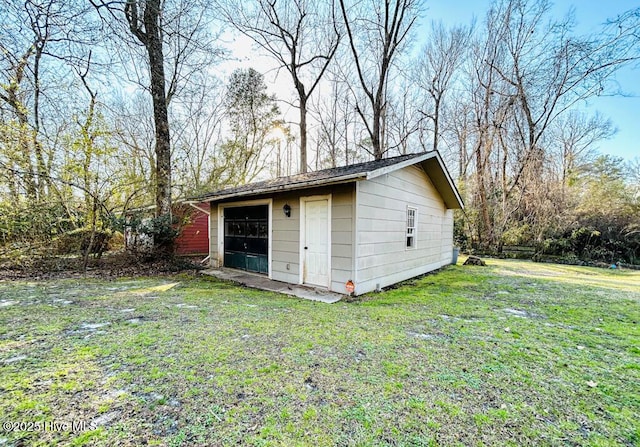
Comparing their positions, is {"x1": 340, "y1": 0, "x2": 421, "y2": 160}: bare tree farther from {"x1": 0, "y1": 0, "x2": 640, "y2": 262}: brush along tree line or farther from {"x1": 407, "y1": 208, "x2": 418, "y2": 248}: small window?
{"x1": 407, "y1": 208, "x2": 418, "y2": 248}: small window

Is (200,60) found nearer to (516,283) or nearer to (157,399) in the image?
(157,399)

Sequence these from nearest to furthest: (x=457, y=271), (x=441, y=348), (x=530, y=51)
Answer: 1. (x=441, y=348)
2. (x=457, y=271)
3. (x=530, y=51)

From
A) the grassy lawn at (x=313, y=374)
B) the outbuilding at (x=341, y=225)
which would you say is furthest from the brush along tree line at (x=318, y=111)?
the grassy lawn at (x=313, y=374)

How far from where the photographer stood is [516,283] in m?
6.96

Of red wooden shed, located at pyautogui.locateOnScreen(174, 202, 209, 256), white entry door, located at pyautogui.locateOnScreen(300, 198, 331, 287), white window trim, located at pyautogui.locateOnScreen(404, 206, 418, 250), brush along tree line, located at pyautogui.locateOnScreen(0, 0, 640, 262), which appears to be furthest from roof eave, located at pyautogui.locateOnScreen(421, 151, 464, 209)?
red wooden shed, located at pyautogui.locateOnScreen(174, 202, 209, 256)

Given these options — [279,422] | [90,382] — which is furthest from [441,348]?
[90,382]

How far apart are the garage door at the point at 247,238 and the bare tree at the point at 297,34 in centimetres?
675

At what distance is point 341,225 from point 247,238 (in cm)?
352

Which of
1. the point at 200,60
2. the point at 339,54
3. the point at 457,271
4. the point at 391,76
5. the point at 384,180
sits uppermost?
the point at 339,54

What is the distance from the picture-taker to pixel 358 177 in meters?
4.83

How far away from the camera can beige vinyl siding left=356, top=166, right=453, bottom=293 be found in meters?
5.52

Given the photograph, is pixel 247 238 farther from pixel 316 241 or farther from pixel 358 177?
pixel 358 177

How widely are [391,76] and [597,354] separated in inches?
548

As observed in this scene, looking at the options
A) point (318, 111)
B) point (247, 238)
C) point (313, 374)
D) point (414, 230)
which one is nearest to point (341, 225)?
point (414, 230)
